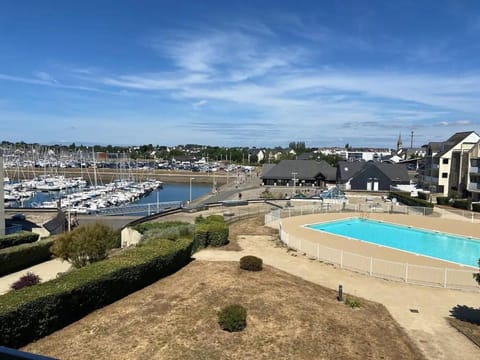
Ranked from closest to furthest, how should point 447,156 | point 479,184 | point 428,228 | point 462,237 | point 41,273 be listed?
point 41,273
point 462,237
point 428,228
point 479,184
point 447,156

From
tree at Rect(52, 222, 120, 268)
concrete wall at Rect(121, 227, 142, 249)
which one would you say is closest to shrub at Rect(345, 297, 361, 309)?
tree at Rect(52, 222, 120, 268)

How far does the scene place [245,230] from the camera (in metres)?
30.5

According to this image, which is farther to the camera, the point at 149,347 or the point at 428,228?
the point at 428,228

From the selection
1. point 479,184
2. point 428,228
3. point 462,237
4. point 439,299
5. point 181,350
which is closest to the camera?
point 181,350

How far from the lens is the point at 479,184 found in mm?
48531

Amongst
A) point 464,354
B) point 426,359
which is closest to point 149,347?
point 426,359

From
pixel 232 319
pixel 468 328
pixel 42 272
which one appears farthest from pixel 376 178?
pixel 232 319

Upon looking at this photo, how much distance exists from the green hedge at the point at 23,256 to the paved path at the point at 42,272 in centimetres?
30

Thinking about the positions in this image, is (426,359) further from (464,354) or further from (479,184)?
Answer: (479,184)

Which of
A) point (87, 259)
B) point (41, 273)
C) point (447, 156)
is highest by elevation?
point (447, 156)

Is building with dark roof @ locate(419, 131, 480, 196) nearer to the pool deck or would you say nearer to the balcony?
the balcony

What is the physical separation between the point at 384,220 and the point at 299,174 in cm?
4000

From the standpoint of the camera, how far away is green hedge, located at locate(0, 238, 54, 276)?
63.1 ft

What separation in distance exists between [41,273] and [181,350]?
42.1ft
